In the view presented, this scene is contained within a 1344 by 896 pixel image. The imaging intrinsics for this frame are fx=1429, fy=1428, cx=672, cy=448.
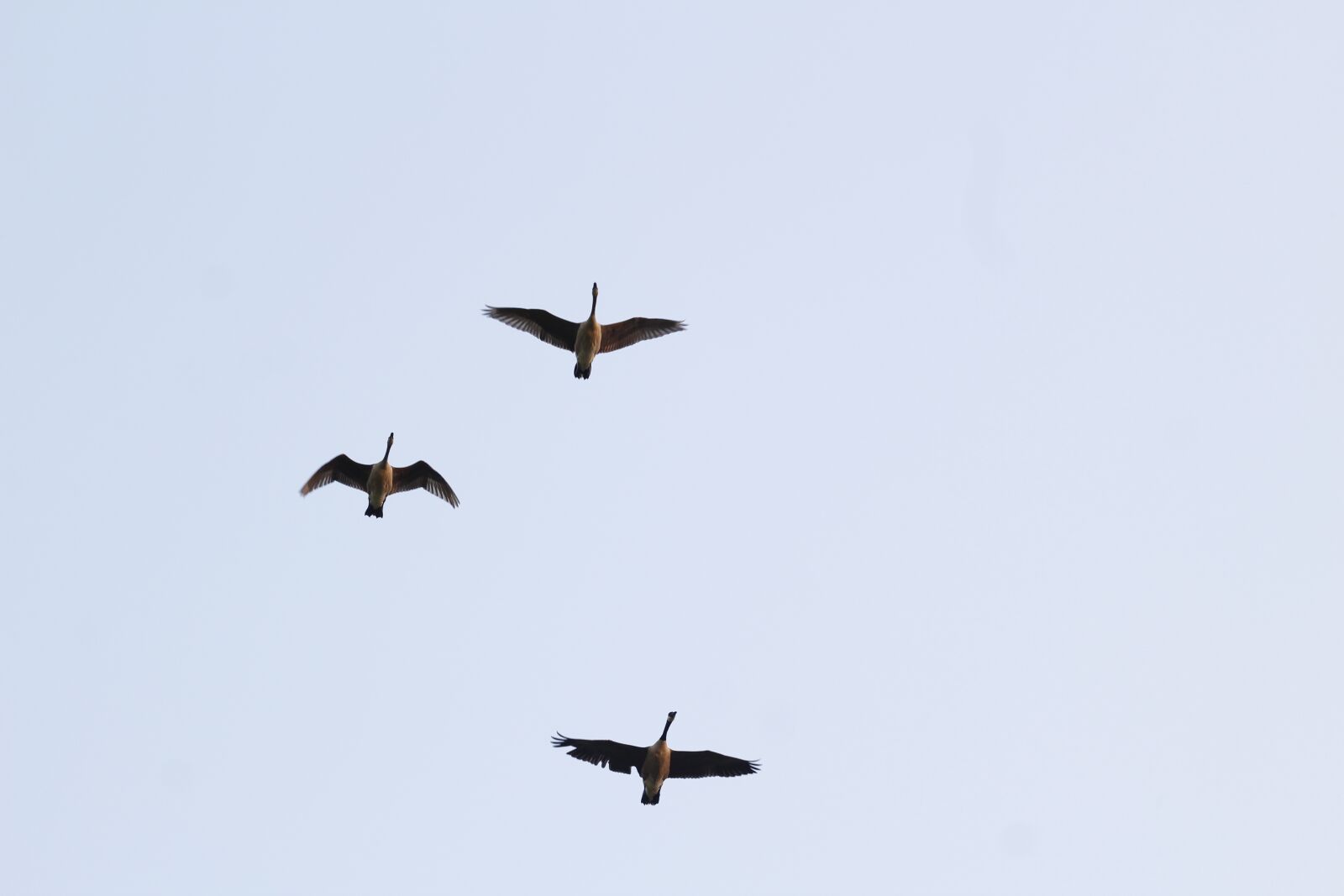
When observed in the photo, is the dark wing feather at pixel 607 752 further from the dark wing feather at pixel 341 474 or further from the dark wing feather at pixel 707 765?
the dark wing feather at pixel 341 474

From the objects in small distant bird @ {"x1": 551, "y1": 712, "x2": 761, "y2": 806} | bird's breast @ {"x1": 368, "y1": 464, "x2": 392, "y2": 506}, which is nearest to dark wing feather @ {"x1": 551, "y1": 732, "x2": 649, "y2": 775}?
small distant bird @ {"x1": 551, "y1": 712, "x2": 761, "y2": 806}

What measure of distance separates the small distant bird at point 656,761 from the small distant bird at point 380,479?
306 inches

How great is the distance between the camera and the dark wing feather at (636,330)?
33.3m

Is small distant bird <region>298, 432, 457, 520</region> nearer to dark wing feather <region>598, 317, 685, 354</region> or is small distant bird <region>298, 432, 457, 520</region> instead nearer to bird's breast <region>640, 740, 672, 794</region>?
dark wing feather <region>598, 317, 685, 354</region>

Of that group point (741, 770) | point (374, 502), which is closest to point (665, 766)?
point (741, 770)

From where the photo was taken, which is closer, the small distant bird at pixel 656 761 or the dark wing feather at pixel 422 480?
the small distant bird at pixel 656 761

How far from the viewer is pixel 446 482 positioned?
35000mm

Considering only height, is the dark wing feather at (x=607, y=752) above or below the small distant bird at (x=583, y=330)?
below

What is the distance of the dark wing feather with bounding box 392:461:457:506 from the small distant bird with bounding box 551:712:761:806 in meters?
8.21

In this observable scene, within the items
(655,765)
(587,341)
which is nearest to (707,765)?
(655,765)

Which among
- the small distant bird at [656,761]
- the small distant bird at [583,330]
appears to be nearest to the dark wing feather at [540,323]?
the small distant bird at [583,330]

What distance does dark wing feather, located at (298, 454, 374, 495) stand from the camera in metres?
33.5

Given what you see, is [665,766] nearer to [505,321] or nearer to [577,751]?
[577,751]

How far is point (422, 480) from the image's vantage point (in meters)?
34.8
